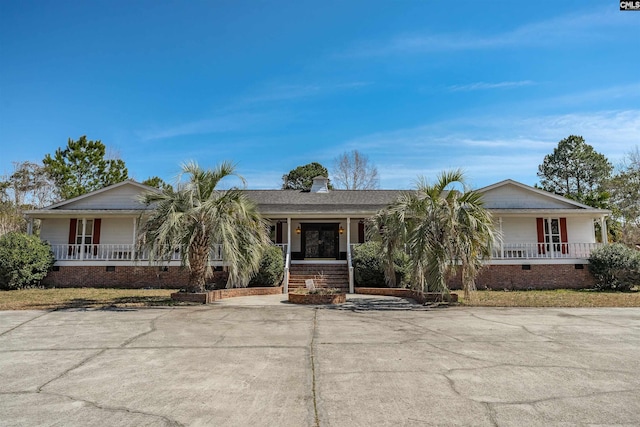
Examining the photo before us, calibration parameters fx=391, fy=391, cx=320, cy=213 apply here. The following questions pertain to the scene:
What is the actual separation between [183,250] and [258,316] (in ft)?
12.3

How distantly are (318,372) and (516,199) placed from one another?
18831 millimetres

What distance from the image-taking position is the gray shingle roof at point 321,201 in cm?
1998

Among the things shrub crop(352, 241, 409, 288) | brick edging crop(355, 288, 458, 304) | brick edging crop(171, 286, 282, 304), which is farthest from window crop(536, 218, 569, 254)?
brick edging crop(171, 286, 282, 304)

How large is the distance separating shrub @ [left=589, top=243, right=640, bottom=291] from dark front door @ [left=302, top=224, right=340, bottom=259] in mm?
12215

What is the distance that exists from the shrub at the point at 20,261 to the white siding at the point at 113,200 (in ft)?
11.0

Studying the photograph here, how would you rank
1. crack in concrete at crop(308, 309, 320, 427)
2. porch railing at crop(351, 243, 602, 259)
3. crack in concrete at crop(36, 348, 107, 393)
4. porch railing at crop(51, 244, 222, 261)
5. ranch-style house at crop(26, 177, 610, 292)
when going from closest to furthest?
crack in concrete at crop(308, 309, 320, 427) → crack in concrete at crop(36, 348, 107, 393) → ranch-style house at crop(26, 177, 610, 292) → porch railing at crop(351, 243, 602, 259) → porch railing at crop(51, 244, 222, 261)

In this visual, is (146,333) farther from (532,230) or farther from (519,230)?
(532,230)

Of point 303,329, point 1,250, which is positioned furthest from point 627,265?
point 1,250

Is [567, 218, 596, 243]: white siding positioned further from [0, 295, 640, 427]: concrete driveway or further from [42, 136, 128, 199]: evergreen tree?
[42, 136, 128, 199]: evergreen tree

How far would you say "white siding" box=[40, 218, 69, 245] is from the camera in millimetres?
20281

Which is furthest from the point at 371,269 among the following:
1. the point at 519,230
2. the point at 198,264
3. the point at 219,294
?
the point at 519,230

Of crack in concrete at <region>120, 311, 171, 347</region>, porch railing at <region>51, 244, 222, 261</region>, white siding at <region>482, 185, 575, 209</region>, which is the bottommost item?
crack in concrete at <region>120, 311, 171, 347</region>

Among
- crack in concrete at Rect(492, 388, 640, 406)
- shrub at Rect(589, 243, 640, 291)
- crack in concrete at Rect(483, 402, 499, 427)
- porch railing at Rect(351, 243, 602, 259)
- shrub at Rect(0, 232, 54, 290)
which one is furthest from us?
porch railing at Rect(351, 243, 602, 259)

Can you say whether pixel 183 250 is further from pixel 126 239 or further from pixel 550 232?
pixel 550 232
